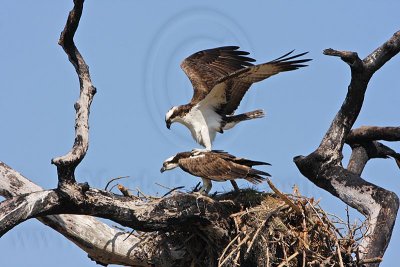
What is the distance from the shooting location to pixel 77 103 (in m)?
7.85

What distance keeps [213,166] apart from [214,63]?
9.54 ft

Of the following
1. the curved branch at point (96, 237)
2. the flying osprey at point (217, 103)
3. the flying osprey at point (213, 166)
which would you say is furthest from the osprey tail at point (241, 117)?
the curved branch at point (96, 237)

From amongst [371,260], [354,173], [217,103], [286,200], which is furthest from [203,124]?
[371,260]

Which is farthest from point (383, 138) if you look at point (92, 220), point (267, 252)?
point (92, 220)

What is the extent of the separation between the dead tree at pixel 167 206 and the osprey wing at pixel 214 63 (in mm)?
2157

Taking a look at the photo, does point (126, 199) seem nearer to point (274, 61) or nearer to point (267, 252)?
point (267, 252)

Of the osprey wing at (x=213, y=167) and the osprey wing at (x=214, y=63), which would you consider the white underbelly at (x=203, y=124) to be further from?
the osprey wing at (x=213, y=167)

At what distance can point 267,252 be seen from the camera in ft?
27.7

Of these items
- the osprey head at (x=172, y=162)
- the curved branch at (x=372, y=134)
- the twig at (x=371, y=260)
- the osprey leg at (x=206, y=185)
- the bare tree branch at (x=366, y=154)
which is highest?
the curved branch at (x=372, y=134)

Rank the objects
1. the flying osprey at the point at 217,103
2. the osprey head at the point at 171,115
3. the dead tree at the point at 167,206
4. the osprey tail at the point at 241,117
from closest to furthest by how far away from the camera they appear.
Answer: the dead tree at the point at 167,206
the flying osprey at the point at 217,103
the osprey tail at the point at 241,117
the osprey head at the point at 171,115

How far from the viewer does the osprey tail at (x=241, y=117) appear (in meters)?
10.4

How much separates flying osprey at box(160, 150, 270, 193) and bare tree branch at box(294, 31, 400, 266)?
0.93 meters

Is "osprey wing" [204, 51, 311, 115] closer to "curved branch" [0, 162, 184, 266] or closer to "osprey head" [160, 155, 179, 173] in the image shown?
"osprey head" [160, 155, 179, 173]

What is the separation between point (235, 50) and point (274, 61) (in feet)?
8.01
